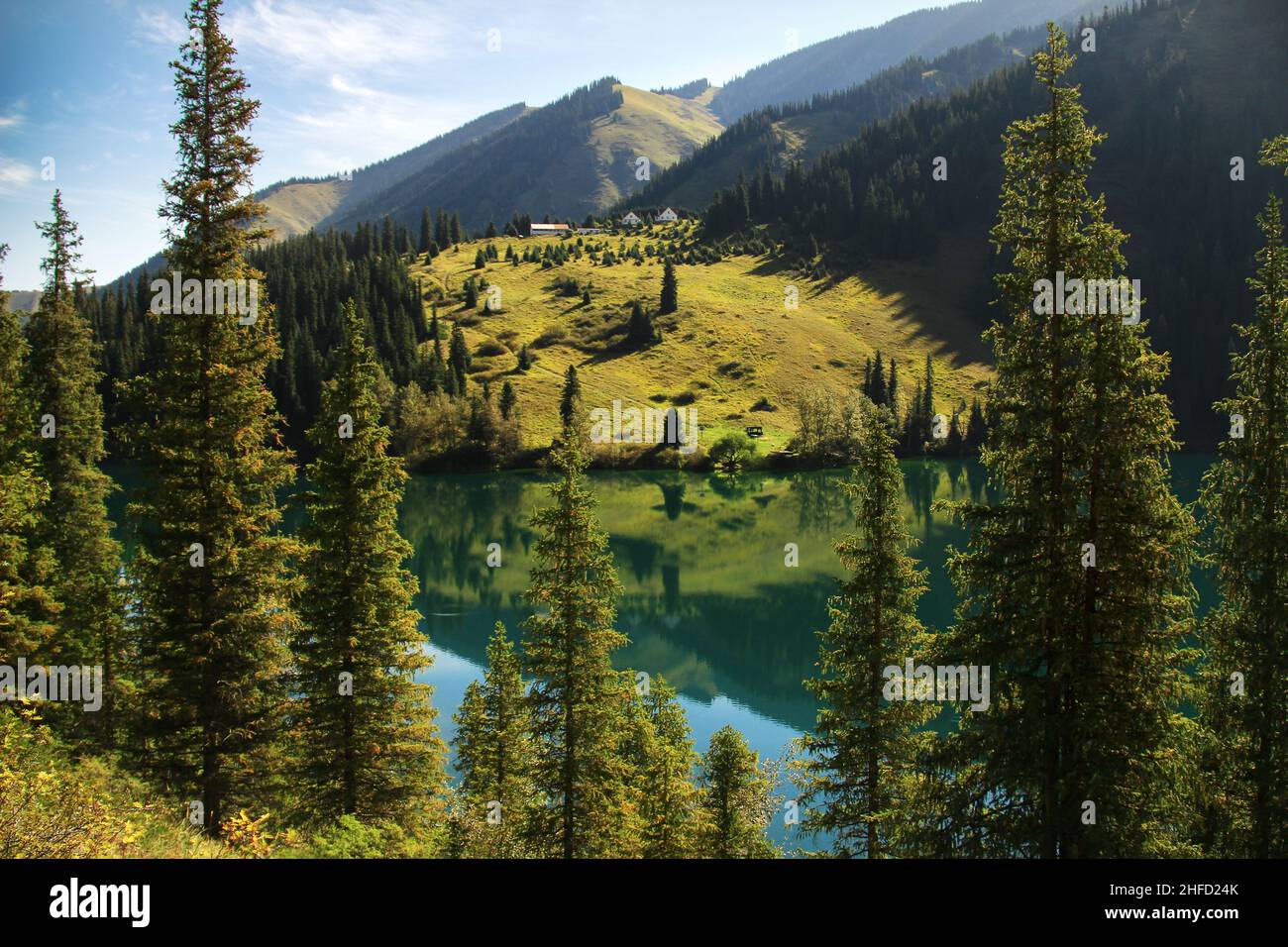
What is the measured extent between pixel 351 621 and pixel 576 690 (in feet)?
20.7

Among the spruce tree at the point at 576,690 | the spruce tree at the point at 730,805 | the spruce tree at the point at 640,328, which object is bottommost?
the spruce tree at the point at 730,805

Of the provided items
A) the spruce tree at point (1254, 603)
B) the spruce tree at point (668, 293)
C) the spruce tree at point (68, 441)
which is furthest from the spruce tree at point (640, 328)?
the spruce tree at point (1254, 603)

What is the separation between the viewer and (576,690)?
819 inches

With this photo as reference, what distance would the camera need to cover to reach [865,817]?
19906 mm

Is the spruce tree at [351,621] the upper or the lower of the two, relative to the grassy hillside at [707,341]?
lower

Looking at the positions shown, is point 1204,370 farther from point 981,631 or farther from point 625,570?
point 981,631

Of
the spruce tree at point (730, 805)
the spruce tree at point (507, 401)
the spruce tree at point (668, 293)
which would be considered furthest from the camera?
the spruce tree at point (668, 293)

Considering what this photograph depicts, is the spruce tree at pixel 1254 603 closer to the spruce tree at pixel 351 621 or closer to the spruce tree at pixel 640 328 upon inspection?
the spruce tree at pixel 351 621

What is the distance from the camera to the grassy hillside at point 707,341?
144 m

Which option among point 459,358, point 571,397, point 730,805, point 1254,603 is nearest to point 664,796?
point 730,805

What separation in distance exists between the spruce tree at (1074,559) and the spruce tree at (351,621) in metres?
14.7

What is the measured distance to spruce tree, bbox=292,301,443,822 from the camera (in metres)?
20.9

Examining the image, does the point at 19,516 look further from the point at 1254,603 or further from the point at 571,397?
the point at 571,397
